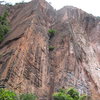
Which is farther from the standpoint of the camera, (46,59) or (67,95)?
(46,59)

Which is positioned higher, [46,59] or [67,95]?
[46,59]

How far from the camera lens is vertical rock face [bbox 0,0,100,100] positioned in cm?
1773

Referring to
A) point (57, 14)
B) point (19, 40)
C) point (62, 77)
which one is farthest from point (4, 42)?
point (57, 14)

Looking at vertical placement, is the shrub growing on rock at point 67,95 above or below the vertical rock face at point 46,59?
below

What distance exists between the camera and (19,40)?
66.1 ft

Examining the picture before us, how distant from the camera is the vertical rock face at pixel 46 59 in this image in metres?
17.7

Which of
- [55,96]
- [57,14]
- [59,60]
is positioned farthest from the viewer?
[57,14]

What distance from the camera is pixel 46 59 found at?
20984 millimetres

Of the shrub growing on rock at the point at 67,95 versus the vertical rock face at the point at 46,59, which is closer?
the shrub growing on rock at the point at 67,95

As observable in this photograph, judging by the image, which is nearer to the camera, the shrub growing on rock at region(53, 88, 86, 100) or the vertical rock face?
the shrub growing on rock at region(53, 88, 86, 100)

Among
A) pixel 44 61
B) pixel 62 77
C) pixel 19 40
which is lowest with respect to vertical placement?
pixel 62 77

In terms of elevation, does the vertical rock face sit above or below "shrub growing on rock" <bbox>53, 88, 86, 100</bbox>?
above

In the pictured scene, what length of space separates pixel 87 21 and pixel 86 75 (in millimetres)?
12538

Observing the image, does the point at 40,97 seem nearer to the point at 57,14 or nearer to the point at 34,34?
the point at 34,34
